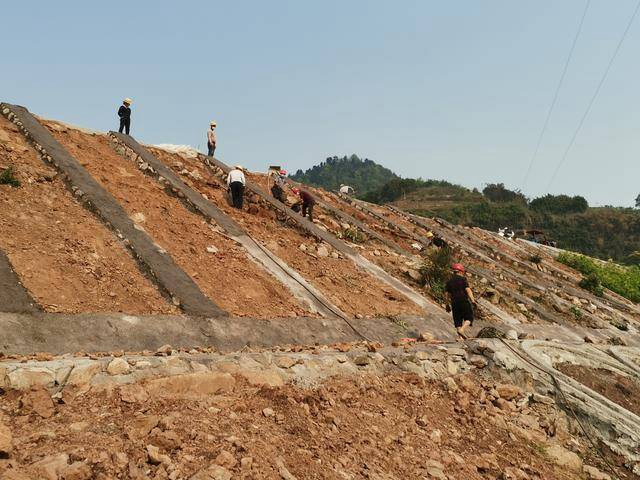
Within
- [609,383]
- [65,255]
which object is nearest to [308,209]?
[65,255]

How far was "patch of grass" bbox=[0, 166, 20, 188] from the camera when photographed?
7.89 metres

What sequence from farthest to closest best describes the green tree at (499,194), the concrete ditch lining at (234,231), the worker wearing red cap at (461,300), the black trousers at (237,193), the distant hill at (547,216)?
the green tree at (499,194) < the distant hill at (547,216) < the black trousers at (237,193) < the concrete ditch lining at (234,231) < the worker wearing red cap at (461,300)

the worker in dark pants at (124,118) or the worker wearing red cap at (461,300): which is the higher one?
the worker in dark pants at (124,118)

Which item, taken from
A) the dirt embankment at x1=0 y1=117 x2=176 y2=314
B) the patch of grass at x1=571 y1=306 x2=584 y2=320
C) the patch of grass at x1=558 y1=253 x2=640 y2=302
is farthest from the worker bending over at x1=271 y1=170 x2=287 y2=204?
the patch of grass at x1=558 y1=253 x2=640 y2=302

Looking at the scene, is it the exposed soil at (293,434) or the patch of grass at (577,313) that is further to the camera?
the patch of grass at (577,313)

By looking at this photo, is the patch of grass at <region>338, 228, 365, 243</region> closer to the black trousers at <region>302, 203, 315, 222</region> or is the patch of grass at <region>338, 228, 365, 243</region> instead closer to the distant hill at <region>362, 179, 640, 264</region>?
the black trousers at <region>302, 203, 315, 222</region>

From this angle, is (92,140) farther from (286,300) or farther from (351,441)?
(351,441)

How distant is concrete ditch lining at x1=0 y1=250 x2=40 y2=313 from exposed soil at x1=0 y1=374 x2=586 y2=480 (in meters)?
2.19

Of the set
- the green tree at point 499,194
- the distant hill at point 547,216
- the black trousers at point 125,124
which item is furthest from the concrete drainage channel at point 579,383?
the green tree at point 499,194

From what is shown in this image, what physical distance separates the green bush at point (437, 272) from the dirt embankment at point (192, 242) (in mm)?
4645

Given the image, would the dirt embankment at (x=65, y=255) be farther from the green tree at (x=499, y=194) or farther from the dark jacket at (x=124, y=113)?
the green tree at (x=499, y=194)

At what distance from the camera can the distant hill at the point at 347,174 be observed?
12719 centimetres

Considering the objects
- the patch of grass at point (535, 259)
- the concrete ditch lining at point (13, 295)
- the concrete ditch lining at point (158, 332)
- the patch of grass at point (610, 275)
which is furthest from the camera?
the patch of grass at point (610, 275)

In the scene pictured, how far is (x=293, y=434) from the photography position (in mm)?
3928
